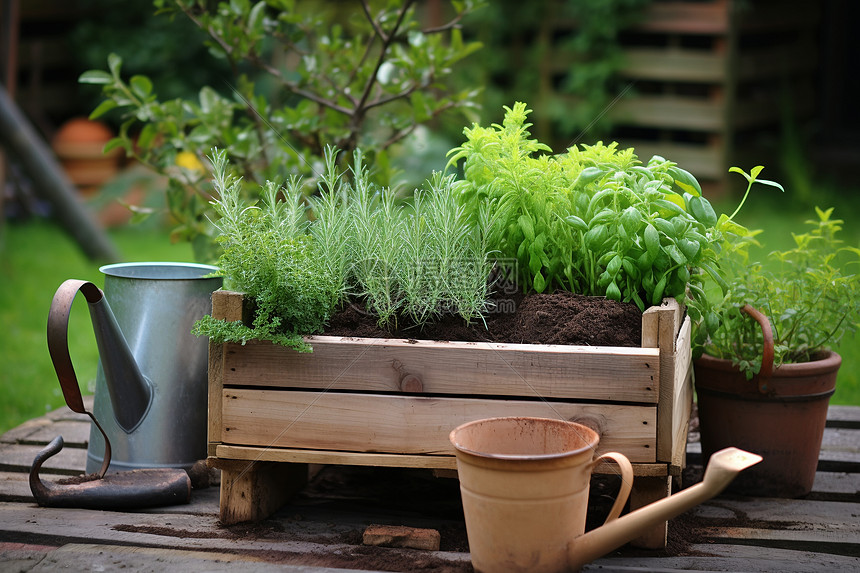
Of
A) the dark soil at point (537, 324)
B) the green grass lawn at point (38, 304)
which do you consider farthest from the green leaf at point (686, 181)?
the green grass lawn at point (38, 304)

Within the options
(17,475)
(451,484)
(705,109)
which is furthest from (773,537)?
(705,109)

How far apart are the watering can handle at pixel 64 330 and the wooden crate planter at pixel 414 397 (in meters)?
0.29

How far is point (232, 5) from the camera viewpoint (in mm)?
2584

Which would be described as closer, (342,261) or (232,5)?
(342,261)

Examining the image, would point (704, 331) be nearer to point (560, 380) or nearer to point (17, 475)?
point (560, 380)

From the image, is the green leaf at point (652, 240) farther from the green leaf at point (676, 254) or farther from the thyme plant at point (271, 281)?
the thyme plant at point (271, 281)

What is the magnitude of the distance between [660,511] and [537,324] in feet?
1.63

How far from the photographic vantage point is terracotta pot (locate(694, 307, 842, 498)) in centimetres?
202

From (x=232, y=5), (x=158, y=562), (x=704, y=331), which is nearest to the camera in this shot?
(x=158, y=562)

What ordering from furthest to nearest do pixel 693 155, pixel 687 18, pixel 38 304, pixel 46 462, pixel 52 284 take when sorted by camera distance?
pixel 693 155 < pixel 687 18 < pixel 52 284 < pixel 38 304 < pixel 46 462

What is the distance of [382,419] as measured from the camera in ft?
5.77

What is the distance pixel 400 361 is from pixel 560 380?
1.06 ft

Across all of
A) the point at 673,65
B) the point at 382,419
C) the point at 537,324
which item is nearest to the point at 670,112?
the point at 673,65

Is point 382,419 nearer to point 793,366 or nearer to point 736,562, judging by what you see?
point 736,562
